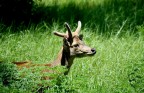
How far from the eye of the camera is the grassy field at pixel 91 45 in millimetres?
4848

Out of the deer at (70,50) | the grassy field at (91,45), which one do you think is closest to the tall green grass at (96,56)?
the grassy field at (91,45)

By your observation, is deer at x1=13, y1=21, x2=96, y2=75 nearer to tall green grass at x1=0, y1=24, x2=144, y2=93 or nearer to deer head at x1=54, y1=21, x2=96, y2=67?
deer head at x1=54, y1=21, x2=96, y2=67

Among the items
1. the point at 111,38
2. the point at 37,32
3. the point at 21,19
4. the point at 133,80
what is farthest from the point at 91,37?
the point at 133,80

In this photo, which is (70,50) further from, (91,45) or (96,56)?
(91,45)

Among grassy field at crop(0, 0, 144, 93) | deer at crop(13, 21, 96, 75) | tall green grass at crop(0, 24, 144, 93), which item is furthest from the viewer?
deer at crop(13, 21, 96, 75)

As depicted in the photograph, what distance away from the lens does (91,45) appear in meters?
8.61

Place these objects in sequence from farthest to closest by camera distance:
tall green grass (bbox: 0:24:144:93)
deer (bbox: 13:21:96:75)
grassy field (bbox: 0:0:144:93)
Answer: deer (bbox: 13:21:96:75) → tall green grass (bbox: 0:24:144:93) → grassy field (bbox: 0:0:144:93)

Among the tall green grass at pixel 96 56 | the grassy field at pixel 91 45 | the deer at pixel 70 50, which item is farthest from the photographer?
the deer at pixel 70 50

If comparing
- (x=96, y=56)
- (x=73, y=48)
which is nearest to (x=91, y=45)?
(x=96, y=56)

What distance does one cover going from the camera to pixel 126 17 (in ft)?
33.6

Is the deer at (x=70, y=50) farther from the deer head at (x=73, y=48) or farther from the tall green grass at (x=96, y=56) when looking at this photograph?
the tall green grass at (x=96, y=56)

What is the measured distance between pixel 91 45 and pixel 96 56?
576 millimetres

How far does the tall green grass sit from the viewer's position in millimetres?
5719

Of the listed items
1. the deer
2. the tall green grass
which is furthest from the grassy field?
the deer
